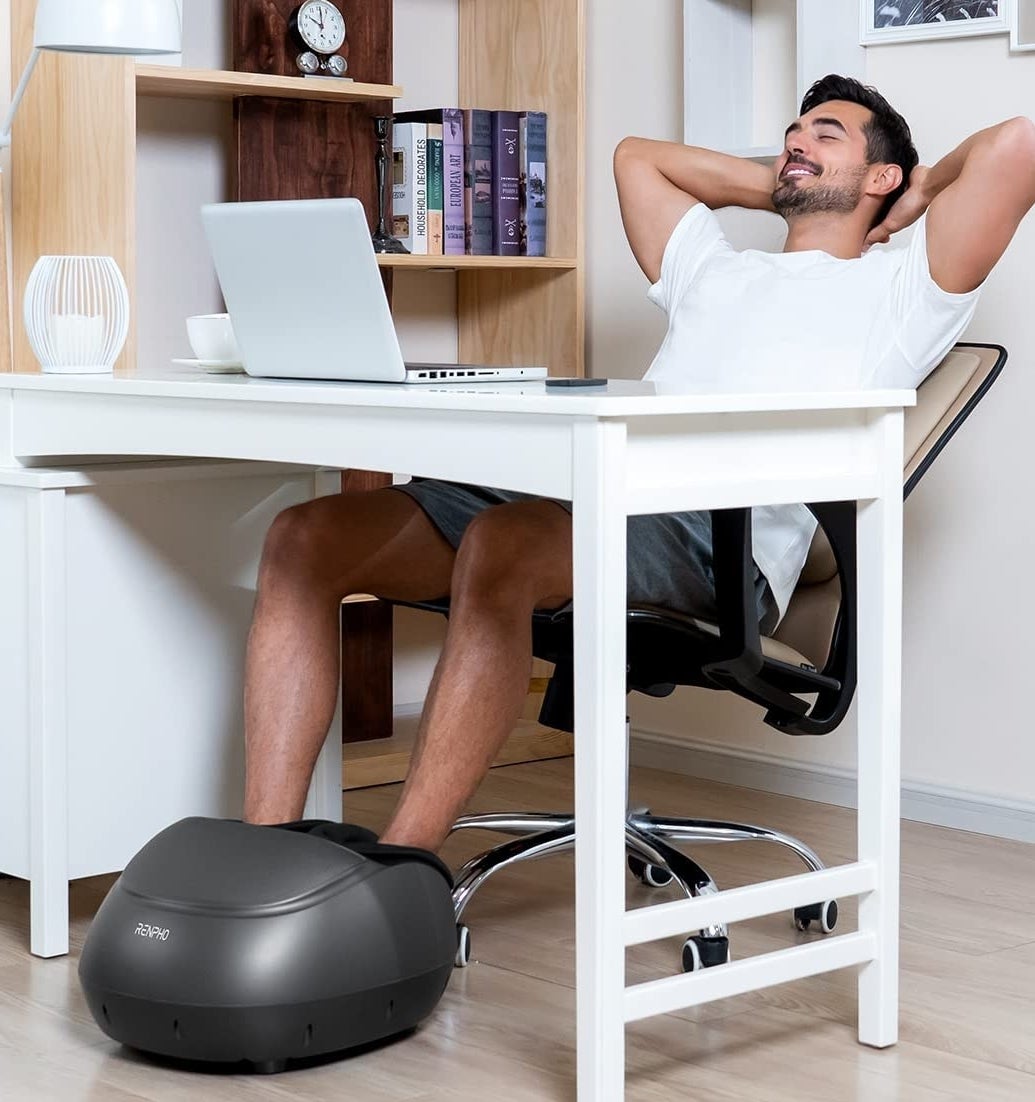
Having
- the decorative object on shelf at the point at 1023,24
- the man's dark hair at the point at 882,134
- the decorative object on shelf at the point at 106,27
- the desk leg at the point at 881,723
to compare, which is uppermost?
the decorative object on shelf at the point at 1023,24

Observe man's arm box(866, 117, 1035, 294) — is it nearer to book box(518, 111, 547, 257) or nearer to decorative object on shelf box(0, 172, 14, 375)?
book box(518, 111, 547, 257)

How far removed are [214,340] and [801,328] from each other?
0.79 m

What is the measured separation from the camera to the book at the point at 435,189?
3256 millimetres

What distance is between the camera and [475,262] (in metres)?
3.27

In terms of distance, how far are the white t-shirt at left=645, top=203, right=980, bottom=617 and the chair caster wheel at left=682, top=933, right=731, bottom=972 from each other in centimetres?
44

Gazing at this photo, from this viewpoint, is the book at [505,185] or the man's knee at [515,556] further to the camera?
the book at [505,185]

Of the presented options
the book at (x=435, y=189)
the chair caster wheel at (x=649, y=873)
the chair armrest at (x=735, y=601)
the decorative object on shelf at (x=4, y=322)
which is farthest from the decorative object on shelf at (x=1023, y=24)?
the decorative object on shelf at (x=4, y=322)

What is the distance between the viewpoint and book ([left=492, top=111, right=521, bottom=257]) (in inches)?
131

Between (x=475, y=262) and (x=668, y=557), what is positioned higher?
(x=475, y=262)

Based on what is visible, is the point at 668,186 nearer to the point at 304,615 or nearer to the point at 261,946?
the point at 304,615

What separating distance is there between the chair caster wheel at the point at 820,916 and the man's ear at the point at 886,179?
40.4 inches

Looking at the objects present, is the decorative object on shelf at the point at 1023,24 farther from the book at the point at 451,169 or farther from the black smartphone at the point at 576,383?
the black smartphone at the point at 576,383

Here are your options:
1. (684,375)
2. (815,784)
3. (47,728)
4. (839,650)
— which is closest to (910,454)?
(839,650)

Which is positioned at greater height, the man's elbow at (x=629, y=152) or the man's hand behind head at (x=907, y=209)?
the man's elbow at (x=629, y=152)
